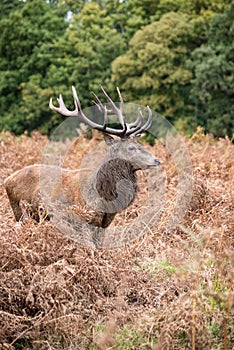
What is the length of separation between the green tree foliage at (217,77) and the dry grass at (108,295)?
19.6m

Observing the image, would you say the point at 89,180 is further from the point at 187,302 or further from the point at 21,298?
the point at 187,302

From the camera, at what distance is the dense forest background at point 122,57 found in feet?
84.4

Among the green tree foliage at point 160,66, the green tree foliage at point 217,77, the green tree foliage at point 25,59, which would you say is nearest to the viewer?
the green tree foliage at point 217,77

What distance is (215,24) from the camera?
26.3m

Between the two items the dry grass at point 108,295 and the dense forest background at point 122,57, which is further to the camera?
the dense forest background at point 122,57

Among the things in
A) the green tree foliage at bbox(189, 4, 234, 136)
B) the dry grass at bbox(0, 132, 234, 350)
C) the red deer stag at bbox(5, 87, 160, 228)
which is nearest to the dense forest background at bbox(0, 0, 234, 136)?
the green tree foliage at bbox(189, 4, 234, 136)

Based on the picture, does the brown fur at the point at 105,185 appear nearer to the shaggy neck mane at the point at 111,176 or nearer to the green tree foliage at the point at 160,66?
the shaggy neck mane at the point at 111,176

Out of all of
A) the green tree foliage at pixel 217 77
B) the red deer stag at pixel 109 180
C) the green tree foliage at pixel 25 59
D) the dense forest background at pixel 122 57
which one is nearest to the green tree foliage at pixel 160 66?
the dense forest background at pixel 122 57

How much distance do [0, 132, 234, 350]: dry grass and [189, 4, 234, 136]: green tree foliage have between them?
19.6 m

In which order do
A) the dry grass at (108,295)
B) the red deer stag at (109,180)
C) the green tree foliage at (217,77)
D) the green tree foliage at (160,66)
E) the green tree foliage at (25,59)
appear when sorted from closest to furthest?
the dry grass at (108,295) → the red deer stag at (109,180) → the green tree foliage at (217,77) → the green tree foliage at (160,66) → the green tree foliage at (25,59)

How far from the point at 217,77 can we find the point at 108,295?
21.1 meters

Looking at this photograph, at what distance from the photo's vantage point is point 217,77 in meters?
24.9

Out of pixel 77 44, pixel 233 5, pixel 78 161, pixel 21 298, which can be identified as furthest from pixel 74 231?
pixel 77 44

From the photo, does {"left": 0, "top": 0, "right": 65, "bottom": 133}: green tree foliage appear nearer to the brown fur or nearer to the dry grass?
the brown fur
